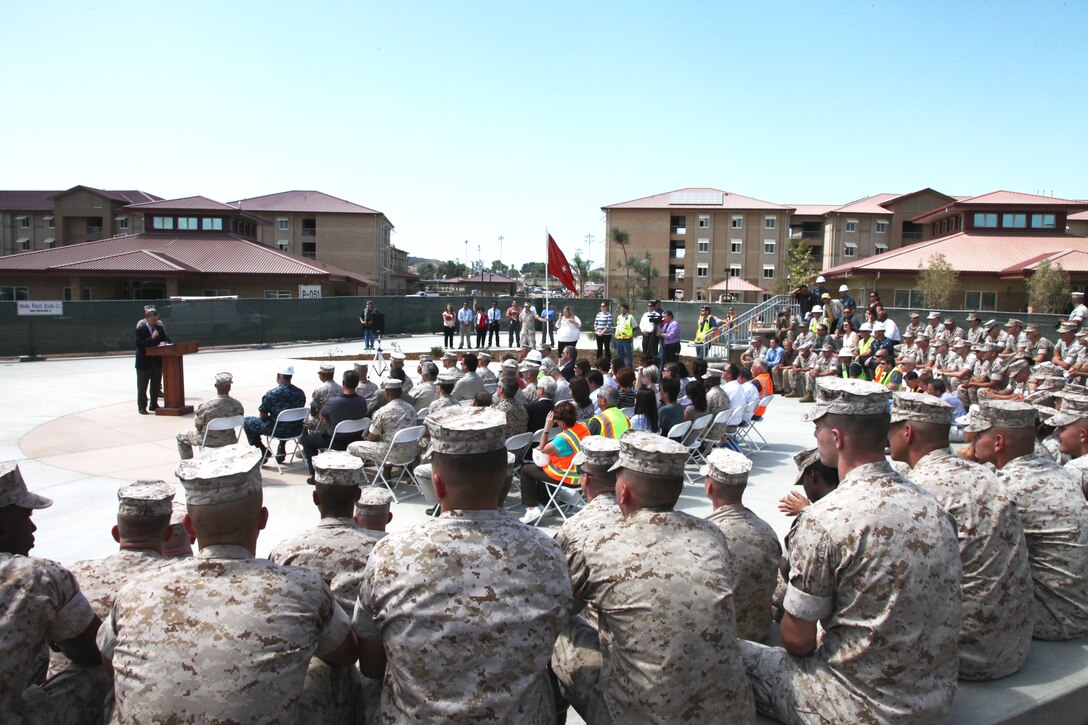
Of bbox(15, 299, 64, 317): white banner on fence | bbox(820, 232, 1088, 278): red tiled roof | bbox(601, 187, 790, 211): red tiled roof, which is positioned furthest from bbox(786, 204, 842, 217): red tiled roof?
bbox(15, 299, 64, 317): white banner on fence

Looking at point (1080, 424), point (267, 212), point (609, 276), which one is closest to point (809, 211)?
point (609, 276)

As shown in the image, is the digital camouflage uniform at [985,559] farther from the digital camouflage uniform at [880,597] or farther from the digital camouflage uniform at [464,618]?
the digital camouflage uniform at [464,618]

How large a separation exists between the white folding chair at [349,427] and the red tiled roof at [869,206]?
221 ft

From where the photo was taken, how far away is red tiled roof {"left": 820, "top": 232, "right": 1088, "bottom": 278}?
38594 mm

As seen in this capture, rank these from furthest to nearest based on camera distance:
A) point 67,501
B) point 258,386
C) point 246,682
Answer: point 258,386
point 67,501
point 246,682

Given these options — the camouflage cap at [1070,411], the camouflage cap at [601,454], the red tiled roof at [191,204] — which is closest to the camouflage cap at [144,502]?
the camouflage cap at [601,454]

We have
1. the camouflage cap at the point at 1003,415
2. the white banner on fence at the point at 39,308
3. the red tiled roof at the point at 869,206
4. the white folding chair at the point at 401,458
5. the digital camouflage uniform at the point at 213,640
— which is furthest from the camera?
the red tiled roof at the point at 869,206

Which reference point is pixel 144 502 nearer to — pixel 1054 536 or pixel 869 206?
pixel 1054 536

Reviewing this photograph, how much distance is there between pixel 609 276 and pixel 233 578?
7360cm

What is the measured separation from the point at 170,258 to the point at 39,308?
62.7ft

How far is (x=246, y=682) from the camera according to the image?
2344 mm

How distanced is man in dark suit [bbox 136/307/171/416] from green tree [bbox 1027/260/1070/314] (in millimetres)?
32733

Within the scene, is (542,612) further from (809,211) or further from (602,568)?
(809,211)

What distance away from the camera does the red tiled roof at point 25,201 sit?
6856 cm
